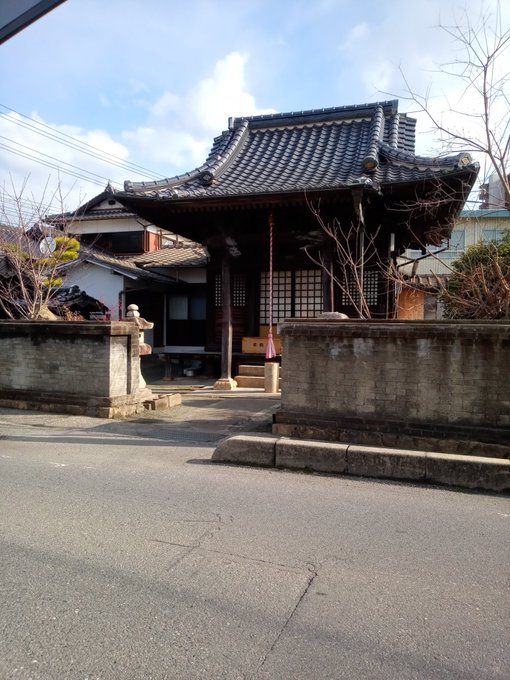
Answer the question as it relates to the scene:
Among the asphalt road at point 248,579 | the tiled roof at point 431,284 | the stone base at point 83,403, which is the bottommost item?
the asphalt road at point 248,579

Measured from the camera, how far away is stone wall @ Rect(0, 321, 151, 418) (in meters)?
9.82

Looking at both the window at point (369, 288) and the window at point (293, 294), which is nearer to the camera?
the window at point (369, 288)

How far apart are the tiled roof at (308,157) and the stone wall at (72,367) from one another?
3815 millimetres

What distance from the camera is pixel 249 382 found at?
44.8 feet

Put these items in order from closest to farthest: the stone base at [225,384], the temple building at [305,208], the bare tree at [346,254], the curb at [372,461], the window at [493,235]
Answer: the curb at [372,461] < the temple building at [305,208] < the bare tree at [346,254] < the stone base at [225,384] < the window at [493,235]

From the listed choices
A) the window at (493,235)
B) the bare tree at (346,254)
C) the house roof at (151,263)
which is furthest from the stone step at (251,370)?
the window at (493,235)

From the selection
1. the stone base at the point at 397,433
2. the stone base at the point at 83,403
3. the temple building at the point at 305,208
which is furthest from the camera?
the temple building at the point at 305,208

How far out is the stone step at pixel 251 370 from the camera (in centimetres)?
1389

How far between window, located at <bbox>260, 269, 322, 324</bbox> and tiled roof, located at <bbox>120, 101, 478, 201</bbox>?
2879 millimetres

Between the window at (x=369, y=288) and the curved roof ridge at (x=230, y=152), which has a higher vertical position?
the curved roof ridge at (x=230, y=152)

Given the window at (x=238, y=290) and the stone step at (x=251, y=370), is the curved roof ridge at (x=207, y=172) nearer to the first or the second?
the window at (x=238, y=290)

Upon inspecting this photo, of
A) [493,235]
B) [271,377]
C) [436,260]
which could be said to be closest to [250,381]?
[271,377]

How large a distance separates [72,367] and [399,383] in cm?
633

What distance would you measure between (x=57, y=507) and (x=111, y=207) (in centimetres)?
2217
